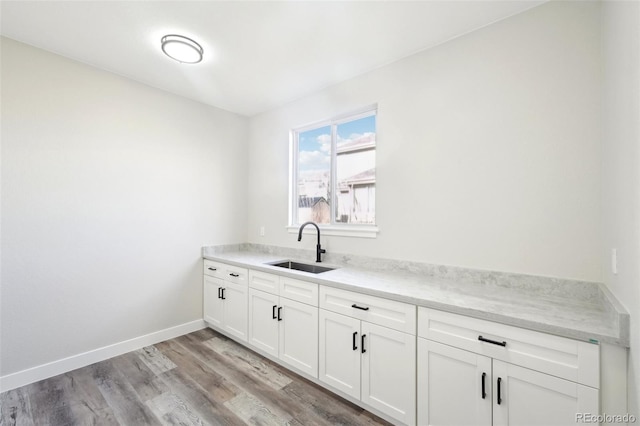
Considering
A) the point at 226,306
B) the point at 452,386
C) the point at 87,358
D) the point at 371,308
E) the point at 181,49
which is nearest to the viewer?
the point at 452,386

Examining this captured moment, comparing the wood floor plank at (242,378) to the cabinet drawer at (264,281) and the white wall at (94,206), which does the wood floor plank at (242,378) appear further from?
the cabinet drawer at (264,281)

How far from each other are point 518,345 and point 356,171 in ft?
6.12

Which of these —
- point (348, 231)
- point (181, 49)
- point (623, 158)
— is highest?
point (181, 49)

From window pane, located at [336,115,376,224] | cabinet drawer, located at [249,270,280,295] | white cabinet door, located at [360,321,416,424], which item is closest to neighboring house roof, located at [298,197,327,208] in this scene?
window pane, located at [336,115,376,224]

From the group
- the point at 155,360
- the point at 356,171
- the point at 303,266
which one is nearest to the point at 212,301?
the point at 155,360

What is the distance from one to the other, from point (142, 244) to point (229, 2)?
2.27 m

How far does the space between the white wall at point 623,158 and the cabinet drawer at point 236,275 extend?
2.46m

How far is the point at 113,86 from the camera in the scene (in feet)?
8.40

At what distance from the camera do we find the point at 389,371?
168 centimetres

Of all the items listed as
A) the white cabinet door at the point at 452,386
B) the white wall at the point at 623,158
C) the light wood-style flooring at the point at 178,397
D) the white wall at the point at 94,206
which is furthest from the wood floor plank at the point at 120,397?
the white wall at the point at 623,158

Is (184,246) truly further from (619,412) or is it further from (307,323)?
(619,412)

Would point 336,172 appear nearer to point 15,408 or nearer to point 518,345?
point 518,345

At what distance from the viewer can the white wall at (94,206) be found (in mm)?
2094

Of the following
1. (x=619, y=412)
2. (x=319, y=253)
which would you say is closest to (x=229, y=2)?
(x=319, y=253)
